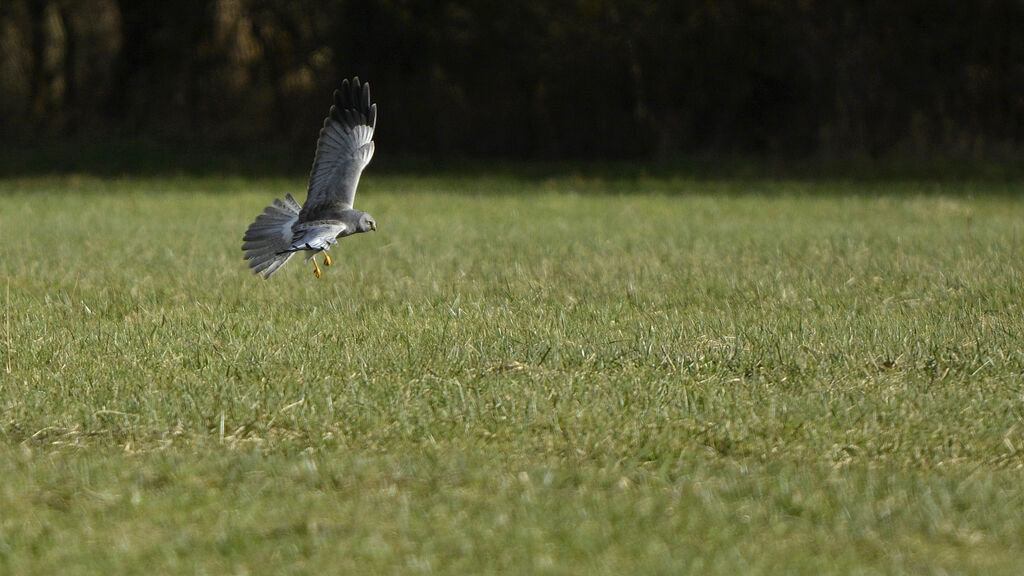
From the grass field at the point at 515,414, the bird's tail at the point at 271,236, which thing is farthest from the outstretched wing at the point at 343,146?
Result: the grass field at the point at 515,414

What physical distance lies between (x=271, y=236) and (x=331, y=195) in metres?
0.43

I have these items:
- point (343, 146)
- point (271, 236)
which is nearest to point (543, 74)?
point (343, 146)

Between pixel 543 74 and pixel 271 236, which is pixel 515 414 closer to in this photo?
pixel 271 236

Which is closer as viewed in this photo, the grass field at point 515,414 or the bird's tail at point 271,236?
the grass field at point 515,414

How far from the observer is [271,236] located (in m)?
7.63

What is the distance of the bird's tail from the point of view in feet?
23.5

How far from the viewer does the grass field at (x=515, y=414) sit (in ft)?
11.5

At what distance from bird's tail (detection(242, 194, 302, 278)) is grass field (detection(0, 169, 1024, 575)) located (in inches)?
10.4

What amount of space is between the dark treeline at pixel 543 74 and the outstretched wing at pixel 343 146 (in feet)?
43.7

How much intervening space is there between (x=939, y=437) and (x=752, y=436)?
63 centimetres

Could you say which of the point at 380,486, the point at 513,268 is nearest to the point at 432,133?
the point at 513,268

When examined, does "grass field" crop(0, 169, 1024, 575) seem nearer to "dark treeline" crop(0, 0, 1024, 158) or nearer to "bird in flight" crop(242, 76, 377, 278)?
"bird in flight" crop(242, 76, 377, 278)

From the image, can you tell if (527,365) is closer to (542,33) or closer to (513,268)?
(513,268)

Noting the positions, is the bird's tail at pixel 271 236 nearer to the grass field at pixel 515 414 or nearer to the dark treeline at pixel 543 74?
the grass field at pixel 515 414
